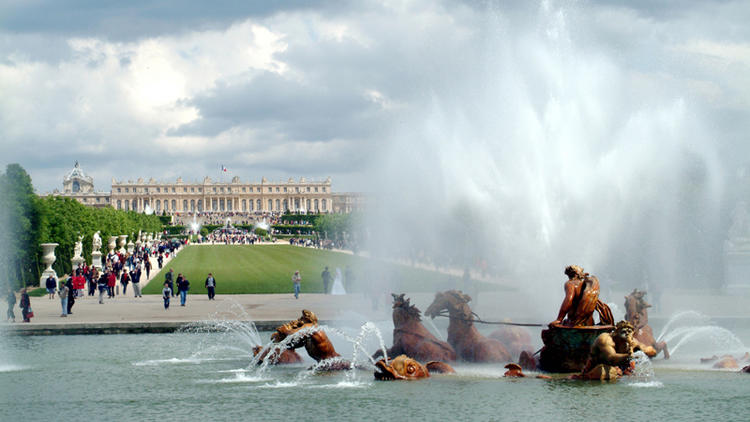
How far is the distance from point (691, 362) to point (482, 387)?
4.23 metres

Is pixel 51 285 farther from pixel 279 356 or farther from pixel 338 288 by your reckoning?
pixel 279 356

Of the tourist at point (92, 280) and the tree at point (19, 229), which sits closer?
the tourist at point (92, 280)

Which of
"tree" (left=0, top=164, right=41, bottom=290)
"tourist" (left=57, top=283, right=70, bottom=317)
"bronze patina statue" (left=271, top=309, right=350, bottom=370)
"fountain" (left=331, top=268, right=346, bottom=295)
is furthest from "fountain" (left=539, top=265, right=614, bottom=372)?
"tree" (left=0, top=164, right=41, bottom=290)

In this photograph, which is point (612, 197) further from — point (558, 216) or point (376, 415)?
point (376, 415)

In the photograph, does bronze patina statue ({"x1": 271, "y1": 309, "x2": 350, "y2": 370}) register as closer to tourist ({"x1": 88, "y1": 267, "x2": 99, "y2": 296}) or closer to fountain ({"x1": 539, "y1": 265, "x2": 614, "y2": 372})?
fountain ({"x1": 539, "y1": 265, "x2": 614, "y2": 372})

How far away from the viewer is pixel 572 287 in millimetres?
11367

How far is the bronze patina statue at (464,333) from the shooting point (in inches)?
509

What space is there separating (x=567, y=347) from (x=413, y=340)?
222 centimetres

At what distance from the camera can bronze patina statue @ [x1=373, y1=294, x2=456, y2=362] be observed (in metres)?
12.9

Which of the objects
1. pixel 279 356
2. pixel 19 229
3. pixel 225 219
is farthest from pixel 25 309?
pixel 225 219

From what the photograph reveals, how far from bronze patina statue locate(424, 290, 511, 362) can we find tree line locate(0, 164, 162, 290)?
1802 cm

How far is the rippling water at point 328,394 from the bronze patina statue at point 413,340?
35cm

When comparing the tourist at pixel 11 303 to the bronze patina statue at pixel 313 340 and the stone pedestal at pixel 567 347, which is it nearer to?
the bronze patina statue at pixel 313 340

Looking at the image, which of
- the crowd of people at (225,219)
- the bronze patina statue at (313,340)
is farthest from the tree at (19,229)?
the crowd of people at (225,219)
